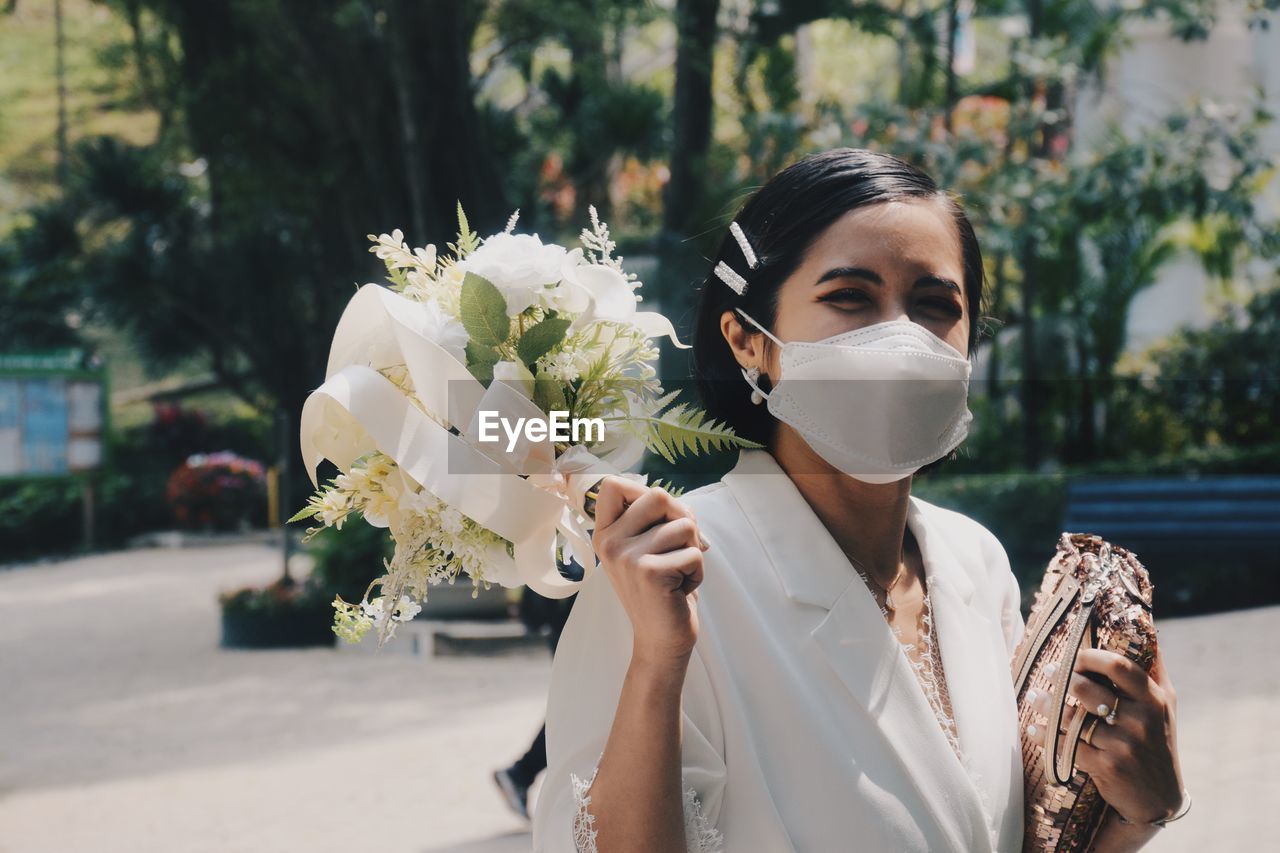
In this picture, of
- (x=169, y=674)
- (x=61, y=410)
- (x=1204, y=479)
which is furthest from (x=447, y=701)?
(x=61, y=410)

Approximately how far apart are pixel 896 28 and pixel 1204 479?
4.61 metres

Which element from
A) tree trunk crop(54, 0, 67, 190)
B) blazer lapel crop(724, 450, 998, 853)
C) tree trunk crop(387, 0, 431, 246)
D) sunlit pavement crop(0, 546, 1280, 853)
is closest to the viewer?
blazer lapel crop(724, 450, 998, 853)

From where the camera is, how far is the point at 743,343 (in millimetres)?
1580

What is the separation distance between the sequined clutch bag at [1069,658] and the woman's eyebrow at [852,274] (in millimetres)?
433

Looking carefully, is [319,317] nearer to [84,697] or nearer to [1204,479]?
[84,697]

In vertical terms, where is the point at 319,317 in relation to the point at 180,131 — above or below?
below

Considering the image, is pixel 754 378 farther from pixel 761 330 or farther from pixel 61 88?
pixel 61 88

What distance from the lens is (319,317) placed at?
1353cm

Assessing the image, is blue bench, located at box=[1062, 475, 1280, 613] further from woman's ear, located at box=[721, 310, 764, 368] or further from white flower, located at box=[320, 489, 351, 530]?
white flower, located at box=[320, 489, 351, 530]

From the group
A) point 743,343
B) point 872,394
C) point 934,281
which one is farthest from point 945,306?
point 743,343

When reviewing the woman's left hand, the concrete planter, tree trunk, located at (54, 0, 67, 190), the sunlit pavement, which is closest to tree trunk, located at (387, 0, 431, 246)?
the concrete planter

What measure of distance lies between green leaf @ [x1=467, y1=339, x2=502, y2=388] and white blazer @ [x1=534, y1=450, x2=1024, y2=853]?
24cm

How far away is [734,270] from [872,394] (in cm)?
24

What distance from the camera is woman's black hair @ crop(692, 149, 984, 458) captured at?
4.95 ft
